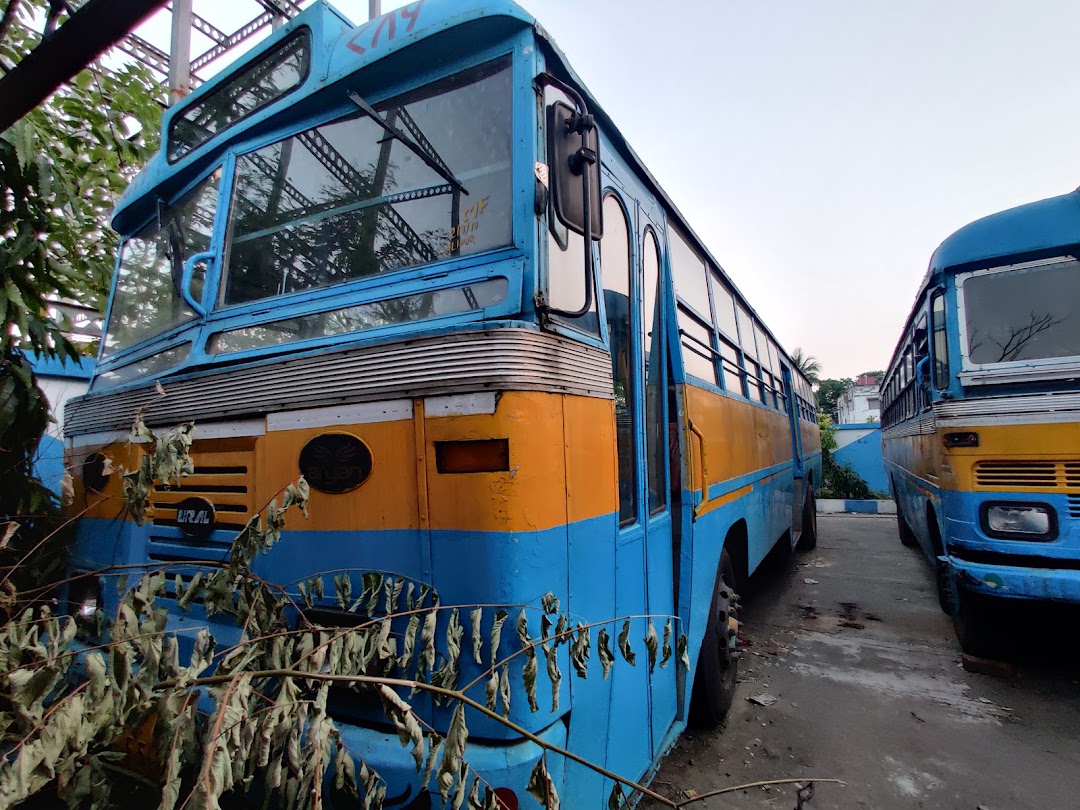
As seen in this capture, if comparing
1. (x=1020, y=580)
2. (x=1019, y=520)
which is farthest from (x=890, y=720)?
(x=1019, y=520)

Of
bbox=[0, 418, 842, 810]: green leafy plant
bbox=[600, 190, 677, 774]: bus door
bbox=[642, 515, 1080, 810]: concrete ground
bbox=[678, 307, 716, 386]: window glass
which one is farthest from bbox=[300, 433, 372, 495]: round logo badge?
bbox=[642, 515, 1080, 810]: concrete ground

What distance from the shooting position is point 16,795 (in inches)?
41.8

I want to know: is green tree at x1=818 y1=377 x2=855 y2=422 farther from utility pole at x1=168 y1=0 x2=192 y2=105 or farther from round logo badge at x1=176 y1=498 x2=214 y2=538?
round logo badge at x1=176 y1=498 x2=214 y2=538

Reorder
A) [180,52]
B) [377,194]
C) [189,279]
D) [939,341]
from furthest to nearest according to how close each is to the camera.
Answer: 1. [180,52]
2. [939,341]
3. [189,279]
4. [377,194]

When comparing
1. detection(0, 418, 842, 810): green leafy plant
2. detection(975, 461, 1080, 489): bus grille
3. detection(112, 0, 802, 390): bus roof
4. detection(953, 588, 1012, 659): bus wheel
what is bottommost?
detection(953, 588, 1012, 659): bus wheel

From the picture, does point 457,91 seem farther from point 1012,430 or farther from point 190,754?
point 1012,430

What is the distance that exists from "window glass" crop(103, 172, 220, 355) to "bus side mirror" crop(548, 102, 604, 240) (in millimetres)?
1550

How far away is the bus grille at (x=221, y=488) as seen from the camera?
192cm

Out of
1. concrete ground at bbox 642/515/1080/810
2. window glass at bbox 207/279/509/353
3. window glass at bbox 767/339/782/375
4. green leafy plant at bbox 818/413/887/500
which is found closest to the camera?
window glass at bbox 207/279/509/353

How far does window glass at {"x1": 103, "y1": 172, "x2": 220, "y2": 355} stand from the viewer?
2.58 meters

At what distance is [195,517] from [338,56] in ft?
5.68

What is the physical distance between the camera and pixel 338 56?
7.09 feet

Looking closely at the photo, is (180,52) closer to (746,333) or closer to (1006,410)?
(746,333)

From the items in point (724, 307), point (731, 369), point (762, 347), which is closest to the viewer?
point (731, 369)
